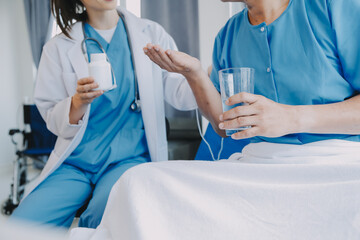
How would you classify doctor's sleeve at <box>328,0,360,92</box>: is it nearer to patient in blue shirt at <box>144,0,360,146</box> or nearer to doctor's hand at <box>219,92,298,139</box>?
patient in blue shirt at <box>144,0,360,146</box>

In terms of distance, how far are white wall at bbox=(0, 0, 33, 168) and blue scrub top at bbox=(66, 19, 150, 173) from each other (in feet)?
7.56

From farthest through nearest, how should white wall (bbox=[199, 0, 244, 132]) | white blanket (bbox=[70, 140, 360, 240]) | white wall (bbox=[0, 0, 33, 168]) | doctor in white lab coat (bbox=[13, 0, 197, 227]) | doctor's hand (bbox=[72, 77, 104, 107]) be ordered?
white wall (bbox=[0, 0, 33, 168]) < white wall (bbox=[199, 0, 244, 132]) < doctor in white lab coat (bbox=[13, 0, 197, 227]) < doctor's hand (bbox=[72, 77, 104, 107]) < white blanket (bbox=[70, 140, 360, 240])

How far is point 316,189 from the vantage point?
62cm

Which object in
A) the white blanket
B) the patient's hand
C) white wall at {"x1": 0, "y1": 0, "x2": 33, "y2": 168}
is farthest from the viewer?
white wall at {"x1": 0, "y1": 0, "x2": 33, "y2": 168}

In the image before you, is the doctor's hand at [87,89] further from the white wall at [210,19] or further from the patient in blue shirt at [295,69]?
the white wall at [210,19]

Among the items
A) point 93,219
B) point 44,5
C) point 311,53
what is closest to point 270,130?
point 311,53

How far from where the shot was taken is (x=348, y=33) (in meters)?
0.74

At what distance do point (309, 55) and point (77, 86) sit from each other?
738mm

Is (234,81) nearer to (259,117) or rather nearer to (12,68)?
(259,117)

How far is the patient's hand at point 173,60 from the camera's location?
85 centimetres

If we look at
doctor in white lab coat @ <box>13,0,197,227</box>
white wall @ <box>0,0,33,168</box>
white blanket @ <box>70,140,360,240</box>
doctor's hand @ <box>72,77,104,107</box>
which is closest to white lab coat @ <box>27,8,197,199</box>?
doctor in white lab coat @ <box>13,0,197,227</box>

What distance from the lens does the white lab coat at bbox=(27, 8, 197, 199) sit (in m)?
1.17

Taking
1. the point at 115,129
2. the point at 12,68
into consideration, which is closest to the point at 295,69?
the point at 115,129

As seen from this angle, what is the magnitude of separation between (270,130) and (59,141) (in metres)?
0.83
